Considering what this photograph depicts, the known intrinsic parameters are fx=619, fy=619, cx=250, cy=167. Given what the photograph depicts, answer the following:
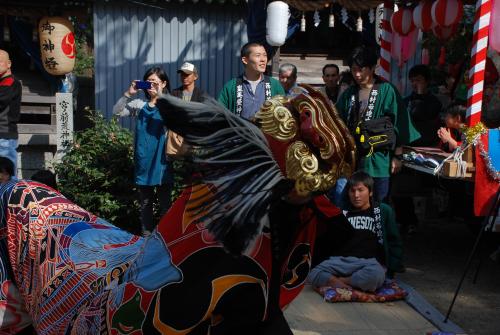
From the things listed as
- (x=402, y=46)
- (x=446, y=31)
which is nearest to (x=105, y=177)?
(x=402, y=46)

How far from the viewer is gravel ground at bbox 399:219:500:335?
4547 millimetres

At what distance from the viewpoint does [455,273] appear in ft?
18.4

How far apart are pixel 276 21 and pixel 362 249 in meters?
3.27

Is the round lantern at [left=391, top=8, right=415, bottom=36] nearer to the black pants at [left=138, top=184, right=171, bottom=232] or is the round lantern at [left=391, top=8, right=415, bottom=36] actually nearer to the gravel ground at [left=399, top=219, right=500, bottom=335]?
the gravel ground at [left=399, top=219, right=500, bottom=335]

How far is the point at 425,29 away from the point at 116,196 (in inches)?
151

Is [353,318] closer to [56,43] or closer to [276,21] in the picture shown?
[276,21]

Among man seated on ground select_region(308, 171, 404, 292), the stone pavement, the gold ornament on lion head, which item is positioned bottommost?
the stone pavement

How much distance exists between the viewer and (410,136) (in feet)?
17.3

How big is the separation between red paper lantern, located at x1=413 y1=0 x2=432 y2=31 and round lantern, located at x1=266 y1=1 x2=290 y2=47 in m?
1.46

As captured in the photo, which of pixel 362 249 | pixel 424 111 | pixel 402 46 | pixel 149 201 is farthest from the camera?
pixel 402 46

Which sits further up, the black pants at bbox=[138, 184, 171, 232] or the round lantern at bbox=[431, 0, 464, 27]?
the round lantern at bbox=[431, 0, 464, 27]

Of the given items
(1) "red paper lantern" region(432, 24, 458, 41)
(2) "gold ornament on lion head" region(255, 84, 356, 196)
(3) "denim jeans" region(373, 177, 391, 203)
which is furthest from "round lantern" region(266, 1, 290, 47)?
(2) "gold ornament on lion head" region(255, 84, 356, 196)

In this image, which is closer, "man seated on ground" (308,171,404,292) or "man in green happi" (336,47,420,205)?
"man seated on ground" (308,171,404,292)

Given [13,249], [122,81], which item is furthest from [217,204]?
[122,81]
